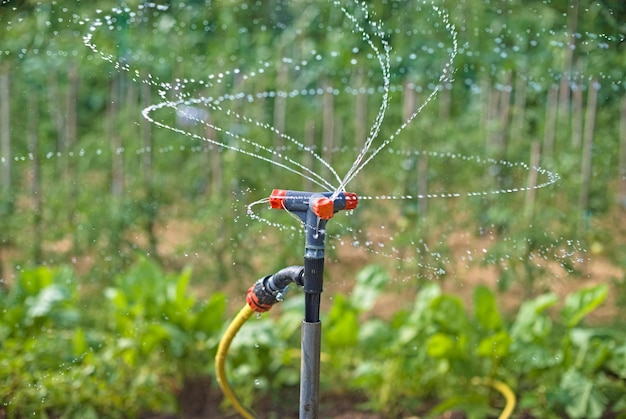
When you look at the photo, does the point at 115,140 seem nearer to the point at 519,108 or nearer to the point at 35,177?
the point at 35,177

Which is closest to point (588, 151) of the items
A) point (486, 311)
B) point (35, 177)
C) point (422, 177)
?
point (422, 177)

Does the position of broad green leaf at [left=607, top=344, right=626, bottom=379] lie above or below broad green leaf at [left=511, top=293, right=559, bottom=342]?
below

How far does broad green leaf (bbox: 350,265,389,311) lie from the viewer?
8.25 ft

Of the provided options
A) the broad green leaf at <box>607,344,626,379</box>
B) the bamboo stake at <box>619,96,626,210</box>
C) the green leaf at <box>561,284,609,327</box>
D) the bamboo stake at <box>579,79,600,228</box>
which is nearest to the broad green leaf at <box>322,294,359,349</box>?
the green leaf at <box>561,284,609,327</box>

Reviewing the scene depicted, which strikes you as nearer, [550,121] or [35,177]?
[35,177]

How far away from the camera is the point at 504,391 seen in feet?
7.25

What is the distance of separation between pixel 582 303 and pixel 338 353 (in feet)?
2.27

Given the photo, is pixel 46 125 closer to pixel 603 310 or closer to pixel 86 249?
pixel 86 249

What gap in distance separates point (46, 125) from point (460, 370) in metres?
2.41

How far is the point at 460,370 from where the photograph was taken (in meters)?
2.25

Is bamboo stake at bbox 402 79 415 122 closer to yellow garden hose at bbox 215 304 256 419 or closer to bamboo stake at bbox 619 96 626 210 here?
bamboo stake at bbox 619 96 626 210

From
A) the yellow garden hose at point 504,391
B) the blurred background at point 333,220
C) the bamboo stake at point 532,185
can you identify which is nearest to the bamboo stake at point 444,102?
the blurred background at point 333,220

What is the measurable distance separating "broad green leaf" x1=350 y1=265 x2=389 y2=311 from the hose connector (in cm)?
106

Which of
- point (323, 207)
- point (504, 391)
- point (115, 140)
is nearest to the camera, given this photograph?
point (323, 207)
